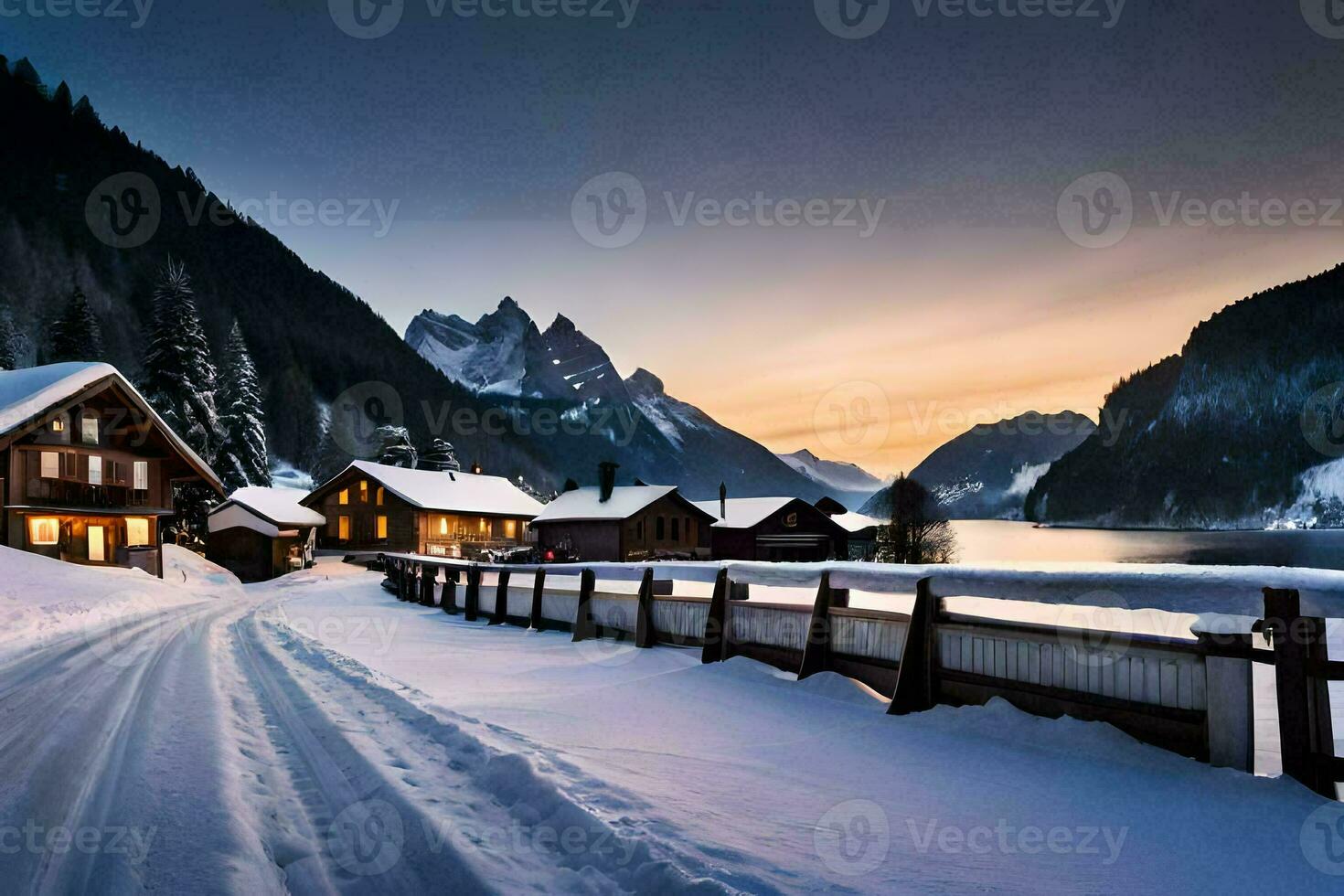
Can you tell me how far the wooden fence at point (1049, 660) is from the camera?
5590mm

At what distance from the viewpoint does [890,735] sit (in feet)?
24.4

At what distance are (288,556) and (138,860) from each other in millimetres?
60516

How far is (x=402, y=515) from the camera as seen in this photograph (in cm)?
6200

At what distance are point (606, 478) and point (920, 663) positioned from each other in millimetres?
51106

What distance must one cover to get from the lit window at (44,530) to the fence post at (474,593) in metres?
28.7

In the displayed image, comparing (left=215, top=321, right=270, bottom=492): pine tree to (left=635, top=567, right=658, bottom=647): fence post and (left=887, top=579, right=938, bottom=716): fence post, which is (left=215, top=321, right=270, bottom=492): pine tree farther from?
(left=887, top=579, right=938, bottom=716): fence post

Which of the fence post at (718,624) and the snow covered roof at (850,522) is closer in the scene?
the fence post at (718,624)

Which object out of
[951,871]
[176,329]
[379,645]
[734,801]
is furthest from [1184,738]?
[176,329]

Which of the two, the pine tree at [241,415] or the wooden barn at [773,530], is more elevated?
the pine tree at [241,415]
